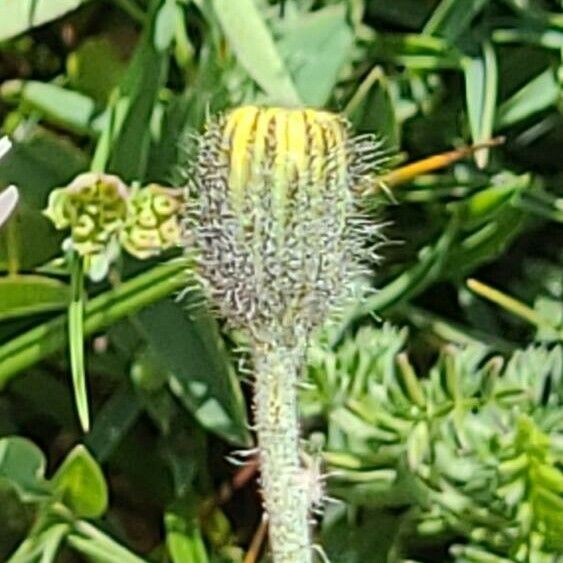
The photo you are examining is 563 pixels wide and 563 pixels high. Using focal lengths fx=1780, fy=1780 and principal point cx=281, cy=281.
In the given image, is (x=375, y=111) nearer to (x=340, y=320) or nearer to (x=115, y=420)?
(x=340, y=320)

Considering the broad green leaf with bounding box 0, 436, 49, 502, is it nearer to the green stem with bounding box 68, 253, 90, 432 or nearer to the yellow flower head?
the green stem with bounding box 68, 253, 90, 432

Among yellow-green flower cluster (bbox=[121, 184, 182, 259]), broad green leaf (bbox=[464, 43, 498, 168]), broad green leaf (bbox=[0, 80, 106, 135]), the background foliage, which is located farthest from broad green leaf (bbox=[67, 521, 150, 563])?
broad green leaf (bbox=[464, 43, 498, 168])

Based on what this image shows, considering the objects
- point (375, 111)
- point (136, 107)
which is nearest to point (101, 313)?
point (136, 107)

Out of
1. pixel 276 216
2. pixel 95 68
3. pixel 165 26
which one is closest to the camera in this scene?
pixel 276 216

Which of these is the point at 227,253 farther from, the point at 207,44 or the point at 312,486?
the point at 207,44

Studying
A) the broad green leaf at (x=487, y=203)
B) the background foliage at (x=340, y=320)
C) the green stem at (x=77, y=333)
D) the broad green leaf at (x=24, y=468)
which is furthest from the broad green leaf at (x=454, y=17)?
the broad green leaf at (x=24, y=468)
